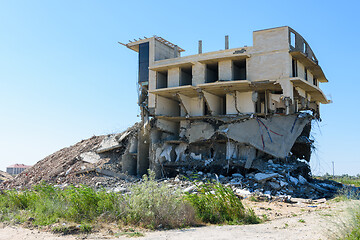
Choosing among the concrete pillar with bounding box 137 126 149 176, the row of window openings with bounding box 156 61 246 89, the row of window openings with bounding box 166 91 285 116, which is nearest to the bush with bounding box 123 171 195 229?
the row of window openings with bounding box 166 91 285 116

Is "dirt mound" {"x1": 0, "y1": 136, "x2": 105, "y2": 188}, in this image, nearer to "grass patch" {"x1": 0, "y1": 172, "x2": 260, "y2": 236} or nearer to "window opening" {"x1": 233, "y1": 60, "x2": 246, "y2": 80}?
"grass patch" {"x1": 0, "y1": 172, "x2": 260, "y2": 236}

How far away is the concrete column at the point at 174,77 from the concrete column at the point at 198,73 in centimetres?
131

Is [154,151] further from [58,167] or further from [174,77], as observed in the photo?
[58,167]

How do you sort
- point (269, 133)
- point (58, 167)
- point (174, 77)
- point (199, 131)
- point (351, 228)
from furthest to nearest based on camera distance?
point (58, 167) < point (174, 77) < point (199, 131) < point (269, 133) < point (351, 228)

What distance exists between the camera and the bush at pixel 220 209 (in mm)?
11094

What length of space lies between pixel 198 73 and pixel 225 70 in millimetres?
1926

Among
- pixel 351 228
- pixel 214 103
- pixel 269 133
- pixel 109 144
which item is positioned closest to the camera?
pixel 351 228

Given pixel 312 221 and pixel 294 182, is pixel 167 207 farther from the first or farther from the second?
pixel 294 182

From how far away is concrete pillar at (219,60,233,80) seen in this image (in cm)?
2194

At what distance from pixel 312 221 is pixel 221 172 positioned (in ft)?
37.6

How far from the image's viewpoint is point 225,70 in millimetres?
22156

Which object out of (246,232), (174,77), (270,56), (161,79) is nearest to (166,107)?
(161,79)

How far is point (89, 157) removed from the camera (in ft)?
89.8

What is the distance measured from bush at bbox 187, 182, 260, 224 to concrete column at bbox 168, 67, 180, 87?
43.8ft
